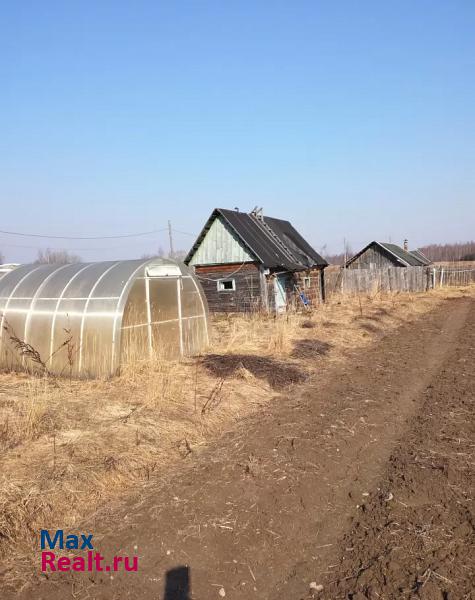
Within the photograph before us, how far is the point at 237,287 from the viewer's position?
2202cm

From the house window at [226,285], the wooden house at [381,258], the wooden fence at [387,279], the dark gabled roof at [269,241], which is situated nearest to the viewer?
the dark gabled roof at [269,241]

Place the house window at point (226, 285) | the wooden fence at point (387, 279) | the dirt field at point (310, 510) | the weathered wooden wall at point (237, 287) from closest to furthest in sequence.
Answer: the dirt field at point (310, 510) → the weathered wooden wall at point (237, 287) → the house window at point (226, 285) → the wooden fence at point (387, 279)

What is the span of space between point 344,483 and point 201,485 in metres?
1.48

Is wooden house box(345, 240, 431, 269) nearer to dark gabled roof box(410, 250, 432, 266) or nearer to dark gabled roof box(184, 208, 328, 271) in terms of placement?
dark gabled roof box(410, 250, 432, 266)

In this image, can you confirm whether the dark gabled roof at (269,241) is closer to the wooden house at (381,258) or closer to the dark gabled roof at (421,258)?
the wooden house at (381,258)

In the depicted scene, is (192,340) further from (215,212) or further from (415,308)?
(415,308)

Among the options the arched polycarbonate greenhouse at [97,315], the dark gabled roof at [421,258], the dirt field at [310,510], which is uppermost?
the dark gabled roof at [421,258]

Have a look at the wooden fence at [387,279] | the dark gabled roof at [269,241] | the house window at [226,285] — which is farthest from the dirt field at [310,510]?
the wooden fence at [387,279]

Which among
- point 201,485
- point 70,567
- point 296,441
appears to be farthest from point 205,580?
point 296,441

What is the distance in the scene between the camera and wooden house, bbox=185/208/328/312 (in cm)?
2134

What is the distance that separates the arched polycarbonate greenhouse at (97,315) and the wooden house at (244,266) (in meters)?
9.14

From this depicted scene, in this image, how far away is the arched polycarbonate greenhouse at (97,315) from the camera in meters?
8.99

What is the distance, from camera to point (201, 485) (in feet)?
15.5

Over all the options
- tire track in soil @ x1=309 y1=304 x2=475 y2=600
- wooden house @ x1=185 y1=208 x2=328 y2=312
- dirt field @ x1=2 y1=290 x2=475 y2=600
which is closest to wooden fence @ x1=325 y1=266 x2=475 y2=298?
wooden house @ x1=185 y1=208 x2=328 y2=312
